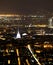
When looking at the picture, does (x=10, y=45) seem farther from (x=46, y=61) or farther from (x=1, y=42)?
(x=46, y=61)

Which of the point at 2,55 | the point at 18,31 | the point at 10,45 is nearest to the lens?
the point at 2,55

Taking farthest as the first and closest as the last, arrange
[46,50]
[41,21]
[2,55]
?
1. [41,21]
2. [46,50]
3. [2,55]

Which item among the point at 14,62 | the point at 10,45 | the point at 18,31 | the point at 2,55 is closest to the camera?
the point at 14,62

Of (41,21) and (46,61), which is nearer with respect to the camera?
(46,61)

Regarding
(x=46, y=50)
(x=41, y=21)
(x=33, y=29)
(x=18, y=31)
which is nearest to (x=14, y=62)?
(x=46, y=50)

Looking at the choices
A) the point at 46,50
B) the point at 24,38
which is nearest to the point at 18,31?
the point at 24,38

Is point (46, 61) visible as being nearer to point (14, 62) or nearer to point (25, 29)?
point (14, 62)

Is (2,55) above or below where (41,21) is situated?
below

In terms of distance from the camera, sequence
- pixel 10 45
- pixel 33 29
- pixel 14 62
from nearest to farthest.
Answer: pixel 14 62
pixel 10 45
pixel 33 29

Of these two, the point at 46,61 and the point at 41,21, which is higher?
the point at 41,21
